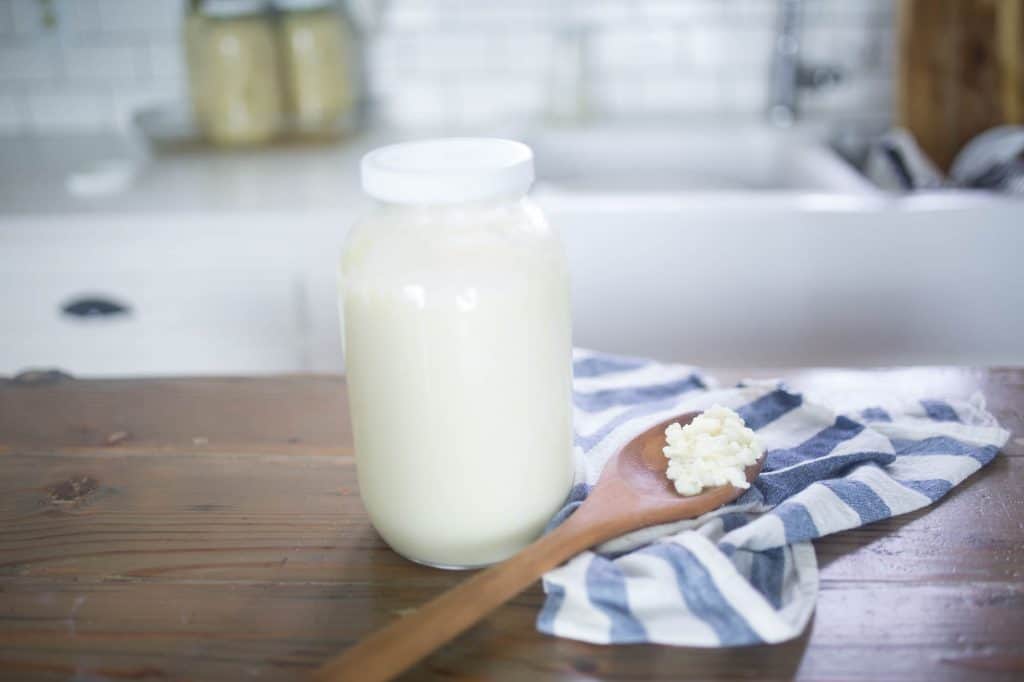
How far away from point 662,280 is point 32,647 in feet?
3.75

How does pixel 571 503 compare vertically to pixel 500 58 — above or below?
below

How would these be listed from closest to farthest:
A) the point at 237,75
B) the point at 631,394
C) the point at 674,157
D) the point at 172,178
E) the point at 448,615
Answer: the point at 448,615 → the point at 631,394 → the point at 172,178 → the point at 237,75 → the point at 674,157

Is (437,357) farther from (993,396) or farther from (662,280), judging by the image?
(662,280)

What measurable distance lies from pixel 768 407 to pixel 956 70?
4.35 ft

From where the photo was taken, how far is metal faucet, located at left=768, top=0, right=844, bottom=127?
1920mm

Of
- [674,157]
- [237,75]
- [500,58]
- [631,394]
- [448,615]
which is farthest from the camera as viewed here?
[500,58]

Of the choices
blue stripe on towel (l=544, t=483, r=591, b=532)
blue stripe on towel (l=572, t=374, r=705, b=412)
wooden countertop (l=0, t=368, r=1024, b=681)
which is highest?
blue stripe on towel (l=544, t=483, r=591, b=532)

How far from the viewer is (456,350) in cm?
59

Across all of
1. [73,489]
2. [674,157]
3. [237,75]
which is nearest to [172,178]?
[237,75]

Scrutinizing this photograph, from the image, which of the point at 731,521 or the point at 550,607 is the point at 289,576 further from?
the point at 731,521

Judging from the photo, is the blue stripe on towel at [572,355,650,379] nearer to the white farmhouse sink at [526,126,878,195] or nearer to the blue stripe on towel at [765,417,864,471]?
the blue stripe on towel at [765,417,864,471]

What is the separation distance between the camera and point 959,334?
1553 millimetres

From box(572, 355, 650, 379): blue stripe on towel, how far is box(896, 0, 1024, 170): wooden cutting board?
1.23m

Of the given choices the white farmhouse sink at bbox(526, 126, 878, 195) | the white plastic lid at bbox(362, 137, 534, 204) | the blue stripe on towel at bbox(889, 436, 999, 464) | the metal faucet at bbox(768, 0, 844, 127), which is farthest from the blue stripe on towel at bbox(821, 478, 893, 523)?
the metal faucet at bbox(768, 0, 844, 127)
